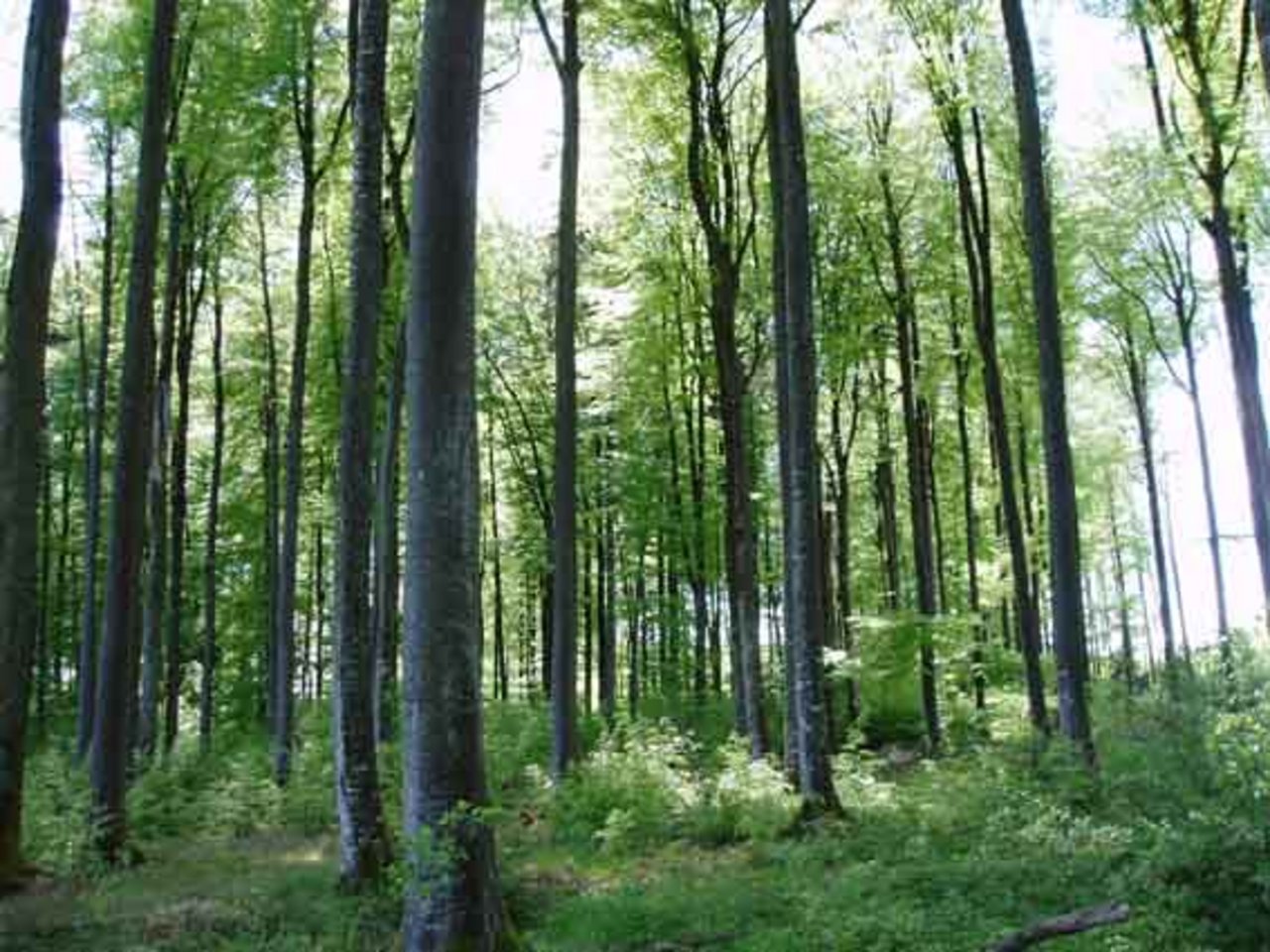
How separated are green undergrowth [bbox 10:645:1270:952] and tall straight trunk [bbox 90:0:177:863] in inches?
18.5

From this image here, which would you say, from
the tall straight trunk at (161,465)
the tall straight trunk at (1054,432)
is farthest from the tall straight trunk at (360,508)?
the tall straight trunk at (161,465)

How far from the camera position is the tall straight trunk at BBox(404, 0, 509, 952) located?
18.3 ft

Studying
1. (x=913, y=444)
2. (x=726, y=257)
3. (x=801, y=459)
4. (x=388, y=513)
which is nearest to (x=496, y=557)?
(x=388, y=513)

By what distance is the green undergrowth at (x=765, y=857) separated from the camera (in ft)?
20.5

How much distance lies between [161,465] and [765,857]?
14.3m

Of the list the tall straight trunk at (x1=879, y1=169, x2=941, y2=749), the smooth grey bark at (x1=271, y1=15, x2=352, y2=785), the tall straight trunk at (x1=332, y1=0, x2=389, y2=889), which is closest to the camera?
the tall straight trunk at (x1=332, y1=0, x2=389, y2=889)

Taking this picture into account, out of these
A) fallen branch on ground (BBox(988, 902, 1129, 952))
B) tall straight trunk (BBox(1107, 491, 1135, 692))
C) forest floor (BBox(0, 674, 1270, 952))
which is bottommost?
forest floor (BBox(0, 674, 1270, 952))

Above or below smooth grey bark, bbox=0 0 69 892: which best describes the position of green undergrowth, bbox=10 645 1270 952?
below

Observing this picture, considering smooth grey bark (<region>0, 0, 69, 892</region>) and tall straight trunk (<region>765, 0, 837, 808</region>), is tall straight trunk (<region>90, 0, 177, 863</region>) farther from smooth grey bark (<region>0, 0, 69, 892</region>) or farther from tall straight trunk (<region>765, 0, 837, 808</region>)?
tall straight trunk (<region>765, 0, 837, 808</region>)

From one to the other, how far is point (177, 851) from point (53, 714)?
74.8ft

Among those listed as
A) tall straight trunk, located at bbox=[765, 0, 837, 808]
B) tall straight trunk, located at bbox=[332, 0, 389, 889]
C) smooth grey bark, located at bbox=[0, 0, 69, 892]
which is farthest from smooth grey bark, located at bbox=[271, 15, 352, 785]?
tall straight trunk, located at bbox=[765, 0, 837, 808]

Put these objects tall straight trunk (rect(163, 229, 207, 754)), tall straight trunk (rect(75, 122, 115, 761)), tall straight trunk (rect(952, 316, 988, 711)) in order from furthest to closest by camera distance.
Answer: tall straight trunk (rect(952, 316, 988, 711)) < tall straight trunk (rect(163, 229, 207, 754)) < tall straight trunk (rect(75, 122, 115, 761))

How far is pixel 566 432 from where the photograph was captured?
45.9 ft

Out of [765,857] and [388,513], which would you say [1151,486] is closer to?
[388,513]
